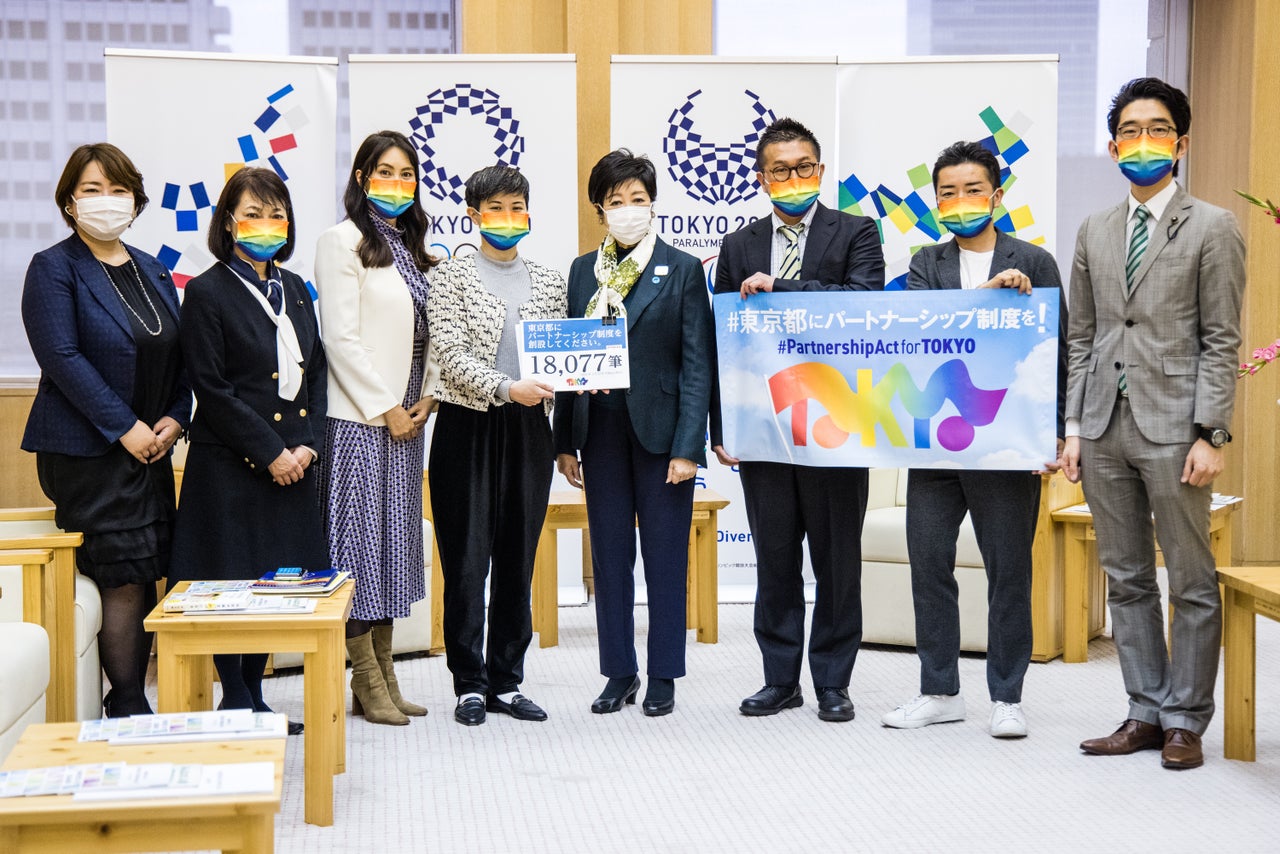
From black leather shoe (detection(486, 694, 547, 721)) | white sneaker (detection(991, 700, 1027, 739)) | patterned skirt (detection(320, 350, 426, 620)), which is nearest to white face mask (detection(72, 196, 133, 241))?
patterned skirt (detection(320, 350, 426, 620))

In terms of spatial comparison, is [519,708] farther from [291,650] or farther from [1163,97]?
[1163,97]

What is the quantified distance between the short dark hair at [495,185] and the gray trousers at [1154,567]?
1695 millimetres

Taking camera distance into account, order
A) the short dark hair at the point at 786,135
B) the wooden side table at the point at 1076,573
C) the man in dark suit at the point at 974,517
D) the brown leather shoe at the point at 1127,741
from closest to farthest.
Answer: the brown leather shoe at the point at 1127,741, the man in dark suit at the point at 974,517, the short dark hair at the point at 786,135, the wooden side table at the point at 1076,573

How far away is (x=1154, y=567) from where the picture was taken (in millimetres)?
3135

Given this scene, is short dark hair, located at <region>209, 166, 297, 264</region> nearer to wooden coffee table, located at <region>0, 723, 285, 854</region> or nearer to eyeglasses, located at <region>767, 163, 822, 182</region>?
eyeglasses, located at <region>767, 163, 822, 182</region>

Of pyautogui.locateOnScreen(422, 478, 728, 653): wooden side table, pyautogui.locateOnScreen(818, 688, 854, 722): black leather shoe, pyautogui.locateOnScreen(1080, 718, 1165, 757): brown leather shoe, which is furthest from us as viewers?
pyautogui.locateOnScreen(422, 478, 728, 653): wooden side table

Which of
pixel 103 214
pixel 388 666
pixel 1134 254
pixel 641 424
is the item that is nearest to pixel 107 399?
pixel 103 214

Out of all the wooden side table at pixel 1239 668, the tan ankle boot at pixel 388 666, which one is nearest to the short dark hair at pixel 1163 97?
the wooden side table at pixel 1239 668

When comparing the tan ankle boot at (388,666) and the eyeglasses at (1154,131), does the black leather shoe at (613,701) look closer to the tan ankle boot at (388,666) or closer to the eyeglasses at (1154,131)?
the tan ankle boot at (388,666)

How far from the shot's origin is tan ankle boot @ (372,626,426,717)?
361cm

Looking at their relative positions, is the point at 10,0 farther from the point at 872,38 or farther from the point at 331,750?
the point at 331,750

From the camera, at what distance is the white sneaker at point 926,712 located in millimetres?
3520

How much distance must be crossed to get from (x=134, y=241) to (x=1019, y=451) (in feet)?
11.8

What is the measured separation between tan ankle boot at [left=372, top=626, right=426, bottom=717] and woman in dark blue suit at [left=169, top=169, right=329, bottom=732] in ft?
1.44
